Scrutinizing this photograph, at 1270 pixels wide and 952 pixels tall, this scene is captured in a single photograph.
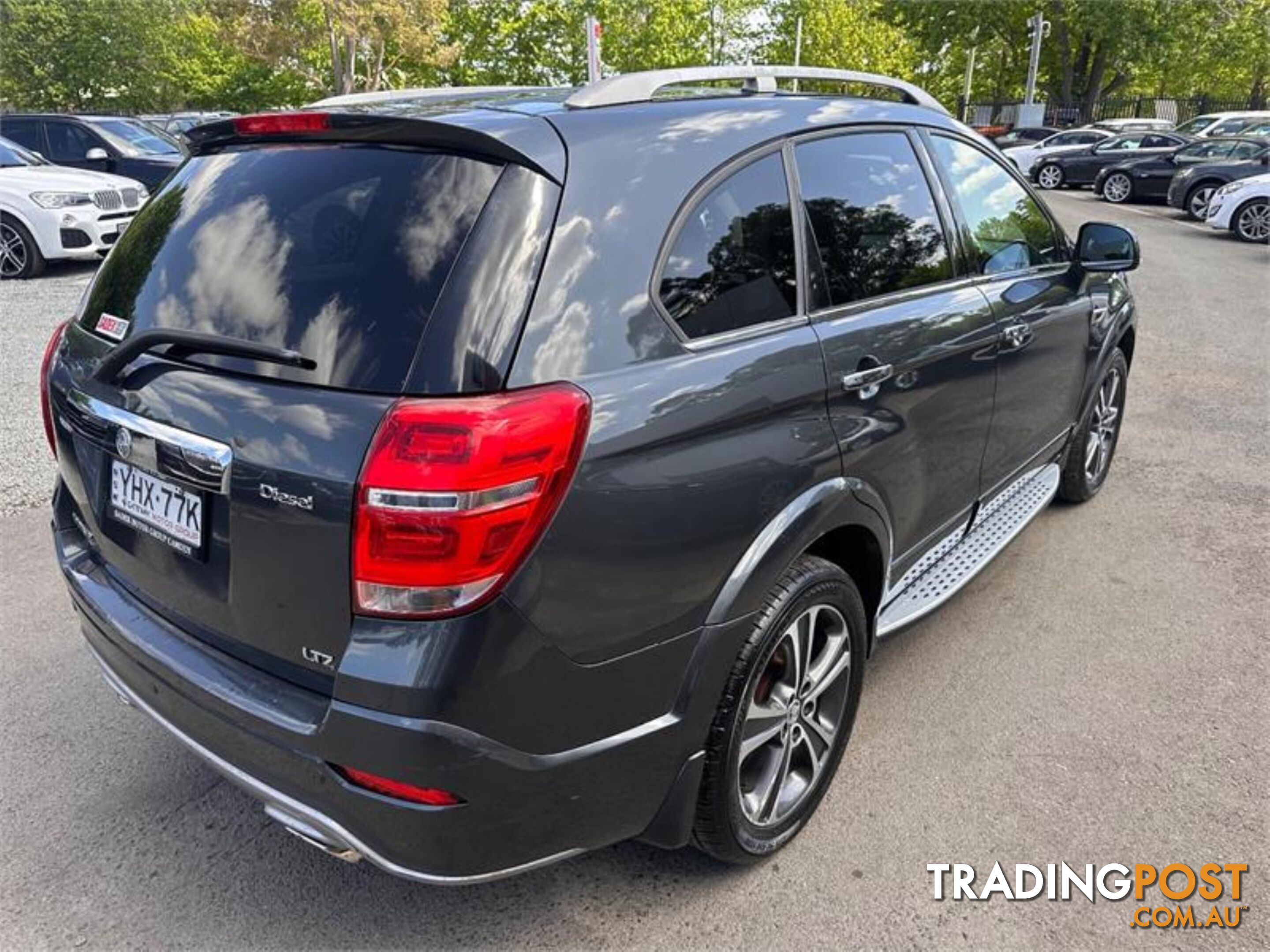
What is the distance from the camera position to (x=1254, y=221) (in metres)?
14.3

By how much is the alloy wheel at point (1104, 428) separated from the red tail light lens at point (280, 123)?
3.91 metres

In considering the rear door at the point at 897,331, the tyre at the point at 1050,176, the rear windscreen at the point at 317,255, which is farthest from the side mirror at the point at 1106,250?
the tyre at the point at 1050,176

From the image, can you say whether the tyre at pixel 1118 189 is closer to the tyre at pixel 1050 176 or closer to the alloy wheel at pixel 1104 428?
the tyre at pixel 1050 176

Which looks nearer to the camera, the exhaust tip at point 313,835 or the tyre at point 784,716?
the exhaust tip at point 313,835

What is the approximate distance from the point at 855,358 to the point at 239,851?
2.11 m

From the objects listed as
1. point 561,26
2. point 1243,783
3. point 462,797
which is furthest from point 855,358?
point 561,26

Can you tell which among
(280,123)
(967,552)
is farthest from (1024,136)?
(280,123)

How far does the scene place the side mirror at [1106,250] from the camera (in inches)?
A: 159

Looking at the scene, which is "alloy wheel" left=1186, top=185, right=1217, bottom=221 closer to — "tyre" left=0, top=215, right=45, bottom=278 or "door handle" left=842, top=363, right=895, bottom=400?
"door handle" left=842, top=363, right=895, bottom=400

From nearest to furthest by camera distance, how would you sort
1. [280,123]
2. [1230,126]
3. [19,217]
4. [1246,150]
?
[280,123], [19,217], [1246,150], [1230,126]

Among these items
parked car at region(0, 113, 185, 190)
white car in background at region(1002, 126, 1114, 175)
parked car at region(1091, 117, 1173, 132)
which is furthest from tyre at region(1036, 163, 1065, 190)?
parked car at region(0, 113, 185, 190)

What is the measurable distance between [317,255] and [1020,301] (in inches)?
A: 102

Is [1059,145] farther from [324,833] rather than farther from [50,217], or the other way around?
[324,833]

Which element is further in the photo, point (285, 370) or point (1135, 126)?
point (1135, 126)
